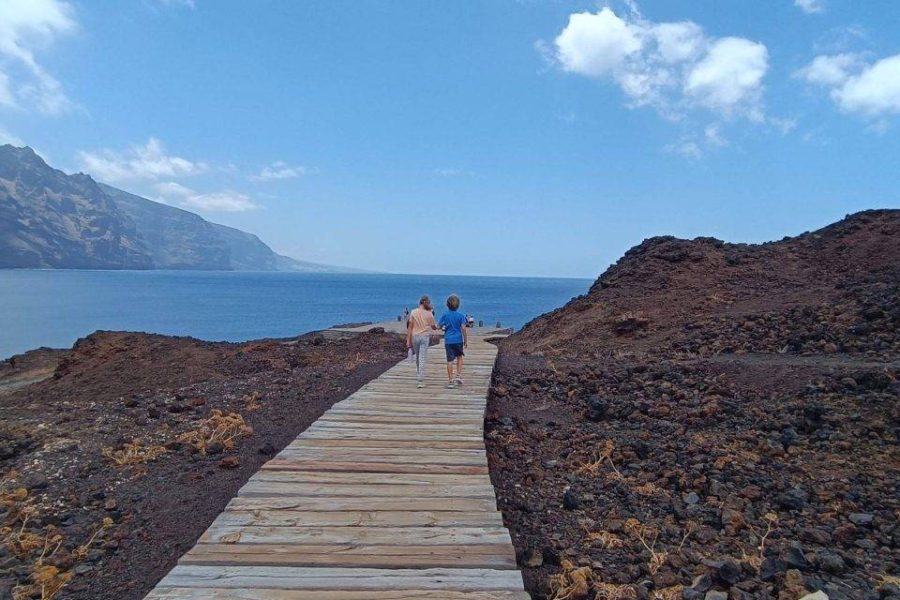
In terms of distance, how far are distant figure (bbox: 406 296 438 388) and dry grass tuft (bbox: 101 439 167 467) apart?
14.3 ft

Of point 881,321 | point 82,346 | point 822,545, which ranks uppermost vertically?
point 881,321

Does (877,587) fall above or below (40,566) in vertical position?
above

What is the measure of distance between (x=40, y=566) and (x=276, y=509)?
185 cm

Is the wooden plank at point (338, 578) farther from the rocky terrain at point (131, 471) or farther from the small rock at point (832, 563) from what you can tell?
the small rock at point (832, 563)

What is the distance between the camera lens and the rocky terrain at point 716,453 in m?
4.25

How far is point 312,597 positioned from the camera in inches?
134

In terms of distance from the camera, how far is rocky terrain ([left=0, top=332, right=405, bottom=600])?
4469 mm

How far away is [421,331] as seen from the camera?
33.1 feet

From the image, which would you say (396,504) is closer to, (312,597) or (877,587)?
(312,597)

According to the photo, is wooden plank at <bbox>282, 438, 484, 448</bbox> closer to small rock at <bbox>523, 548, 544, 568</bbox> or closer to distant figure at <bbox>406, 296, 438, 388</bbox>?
small rock at <bbox>523, 548, 544, 568</bbox>

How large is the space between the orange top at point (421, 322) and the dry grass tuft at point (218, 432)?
339 cm

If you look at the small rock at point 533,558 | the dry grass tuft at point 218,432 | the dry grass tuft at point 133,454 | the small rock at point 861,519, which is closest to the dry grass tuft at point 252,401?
the dry grass tuft at point 218,432

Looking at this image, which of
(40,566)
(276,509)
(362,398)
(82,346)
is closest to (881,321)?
(362,398)

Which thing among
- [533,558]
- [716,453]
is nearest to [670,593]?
[533,558]
